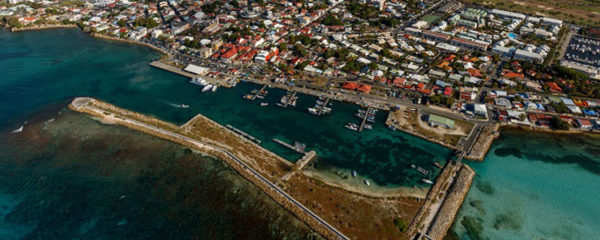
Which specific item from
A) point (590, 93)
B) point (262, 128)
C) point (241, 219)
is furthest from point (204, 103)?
point (590, 93)

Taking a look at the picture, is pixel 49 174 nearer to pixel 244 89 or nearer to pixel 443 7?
pixel 244 89

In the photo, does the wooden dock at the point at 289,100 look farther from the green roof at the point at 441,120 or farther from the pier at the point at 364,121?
the green roof at the point at 441,120

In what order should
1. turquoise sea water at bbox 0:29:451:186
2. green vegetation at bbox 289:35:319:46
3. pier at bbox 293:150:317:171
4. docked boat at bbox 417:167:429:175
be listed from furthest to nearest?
green vegetation at bbox 289:35:319:46, turquoise sea water at bbox 0:29:451:186, pier at bbox 293:150:317:171, docked boat at bbox 417:167:429:175

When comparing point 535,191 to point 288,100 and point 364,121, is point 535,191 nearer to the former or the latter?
point 364,121

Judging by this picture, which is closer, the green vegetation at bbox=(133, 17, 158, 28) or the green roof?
the green roof

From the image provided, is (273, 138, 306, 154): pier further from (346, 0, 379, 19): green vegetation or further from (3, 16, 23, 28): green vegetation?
(3, 16, 23, 28): green vegetation

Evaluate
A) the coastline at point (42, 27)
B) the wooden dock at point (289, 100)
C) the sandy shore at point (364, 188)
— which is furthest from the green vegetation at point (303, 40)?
the coastline at point (42, 27)

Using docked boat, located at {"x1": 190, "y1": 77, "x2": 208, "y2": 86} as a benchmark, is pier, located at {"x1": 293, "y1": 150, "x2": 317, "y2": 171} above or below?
below

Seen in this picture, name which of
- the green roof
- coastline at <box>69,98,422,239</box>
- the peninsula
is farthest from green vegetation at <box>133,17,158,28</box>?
the green roof
